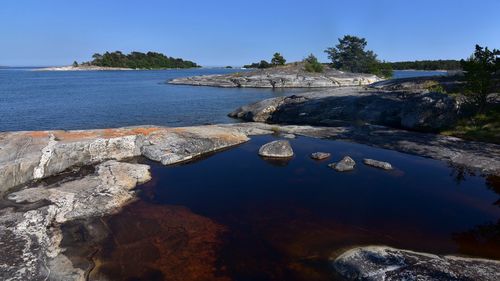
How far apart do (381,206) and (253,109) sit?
2981cm

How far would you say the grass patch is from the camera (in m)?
27.8

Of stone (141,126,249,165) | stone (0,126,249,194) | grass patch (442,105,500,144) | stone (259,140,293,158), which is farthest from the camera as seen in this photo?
grass patch (442,105,500,144)

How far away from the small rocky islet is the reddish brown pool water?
1.12 m

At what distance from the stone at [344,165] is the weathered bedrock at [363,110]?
509 inches

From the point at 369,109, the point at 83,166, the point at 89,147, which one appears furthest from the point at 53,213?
the point at 369,109

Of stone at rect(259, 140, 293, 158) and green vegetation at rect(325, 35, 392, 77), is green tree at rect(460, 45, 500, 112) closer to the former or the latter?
stone at rect(259, 140, 293, 158)

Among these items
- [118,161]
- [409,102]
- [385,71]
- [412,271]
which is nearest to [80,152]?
[118,161]

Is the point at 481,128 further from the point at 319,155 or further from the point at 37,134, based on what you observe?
the point at 37,134

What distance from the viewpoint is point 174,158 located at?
23.8 metres

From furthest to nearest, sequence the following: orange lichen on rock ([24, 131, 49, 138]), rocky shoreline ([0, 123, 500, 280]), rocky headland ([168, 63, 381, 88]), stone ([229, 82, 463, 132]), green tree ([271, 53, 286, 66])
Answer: green tree ([271, 53, 286, 66]), rocky headland ([168, 63, 381, 88]), stone ([229, 82, 463, 132]), orange lichen on rock ([24, 131, 49, 138]), rocky shoreline ([0, 123, 500, 280])

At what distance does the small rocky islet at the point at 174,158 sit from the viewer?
457 inches

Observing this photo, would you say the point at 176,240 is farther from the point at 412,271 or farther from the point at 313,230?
the point at 412,271

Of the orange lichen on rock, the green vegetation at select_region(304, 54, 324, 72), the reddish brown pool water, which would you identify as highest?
the green vegetation at select_region(304, 54, 324, 72)

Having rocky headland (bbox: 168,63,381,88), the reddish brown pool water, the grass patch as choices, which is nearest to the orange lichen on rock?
the reddish brown pool water
